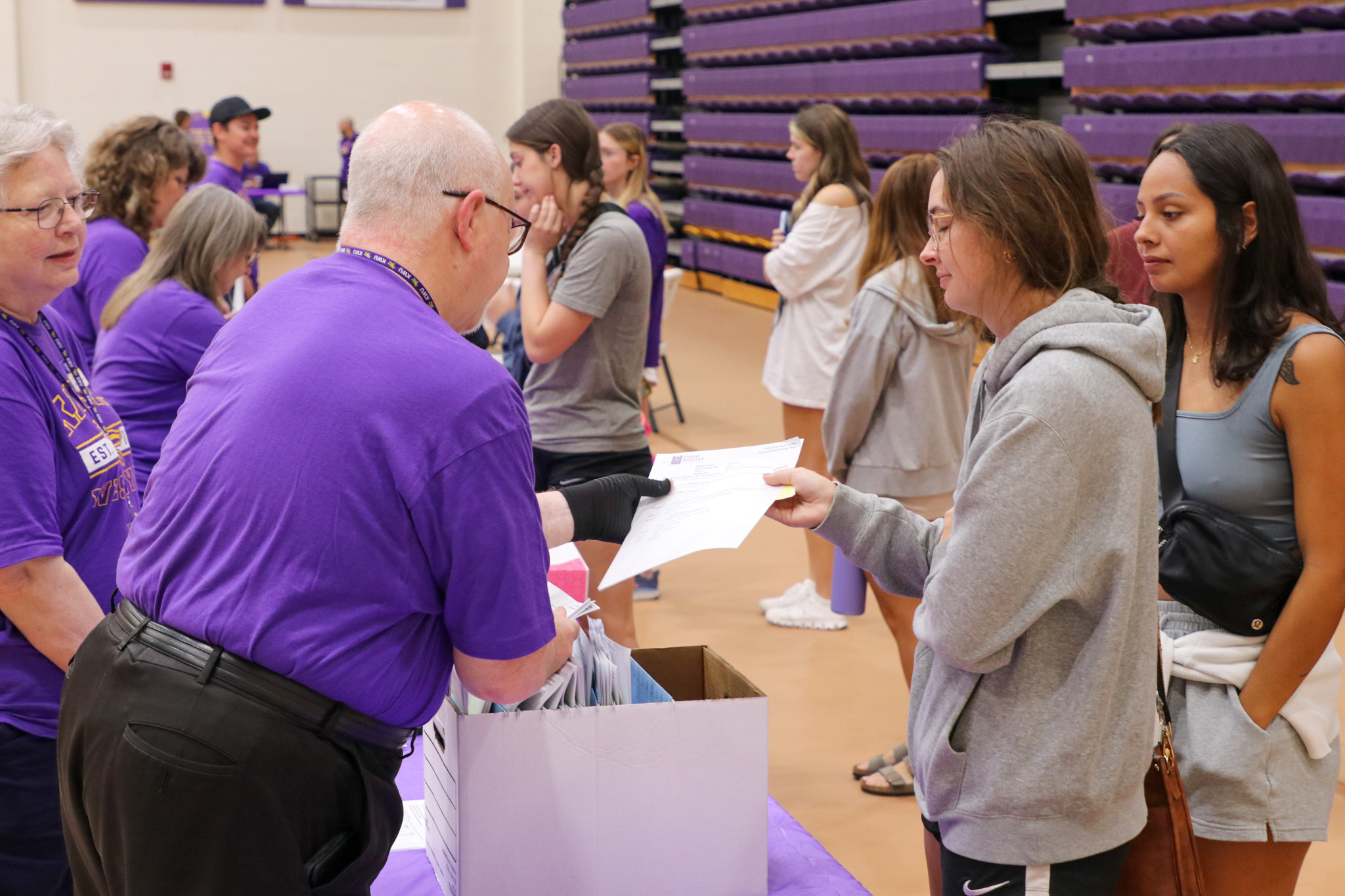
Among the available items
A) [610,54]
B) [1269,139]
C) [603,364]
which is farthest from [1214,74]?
[610,54]

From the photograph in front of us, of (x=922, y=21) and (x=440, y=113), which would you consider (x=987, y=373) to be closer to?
(x=440, y=113)

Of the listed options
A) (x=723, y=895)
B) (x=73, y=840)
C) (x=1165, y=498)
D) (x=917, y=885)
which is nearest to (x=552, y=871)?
(x=723, y=895)

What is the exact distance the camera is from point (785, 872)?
1524 millimetres

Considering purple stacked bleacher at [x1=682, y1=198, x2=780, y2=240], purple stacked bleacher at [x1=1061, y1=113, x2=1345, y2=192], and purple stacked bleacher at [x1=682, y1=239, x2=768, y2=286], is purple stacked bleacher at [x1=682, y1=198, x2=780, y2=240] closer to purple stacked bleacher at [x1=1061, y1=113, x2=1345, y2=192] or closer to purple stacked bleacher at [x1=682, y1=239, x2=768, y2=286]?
purple stacked bleacher at [x1=682, y1=239, x2=768, y2=286]

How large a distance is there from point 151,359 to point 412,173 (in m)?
1.67

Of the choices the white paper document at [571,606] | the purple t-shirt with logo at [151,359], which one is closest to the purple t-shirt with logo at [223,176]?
the purple t-shirt with logo at [151,359]

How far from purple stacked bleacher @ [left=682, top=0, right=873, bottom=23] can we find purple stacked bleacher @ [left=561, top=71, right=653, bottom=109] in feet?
3.08

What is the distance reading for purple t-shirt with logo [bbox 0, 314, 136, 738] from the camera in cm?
149

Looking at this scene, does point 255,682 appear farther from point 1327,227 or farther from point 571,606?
point 1327,227

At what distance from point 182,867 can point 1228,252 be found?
5.07 ft

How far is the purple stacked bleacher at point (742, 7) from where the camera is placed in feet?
32.1

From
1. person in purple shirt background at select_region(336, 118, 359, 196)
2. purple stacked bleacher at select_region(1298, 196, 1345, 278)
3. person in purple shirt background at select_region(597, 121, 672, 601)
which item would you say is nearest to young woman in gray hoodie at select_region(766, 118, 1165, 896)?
person in purple shirt background at select_region(597, 121, 672, 601)

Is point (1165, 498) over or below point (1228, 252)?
below

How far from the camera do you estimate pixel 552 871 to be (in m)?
1.36
